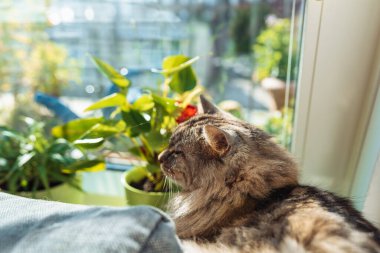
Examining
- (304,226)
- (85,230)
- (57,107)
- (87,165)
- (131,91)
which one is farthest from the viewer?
(57,107)

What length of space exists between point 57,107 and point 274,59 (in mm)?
915

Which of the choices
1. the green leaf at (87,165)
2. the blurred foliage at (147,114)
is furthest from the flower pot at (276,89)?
the green leaf at (87,165)

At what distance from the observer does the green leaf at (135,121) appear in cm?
108

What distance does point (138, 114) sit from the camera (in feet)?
3.59

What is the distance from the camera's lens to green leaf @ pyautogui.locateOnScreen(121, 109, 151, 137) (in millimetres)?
1082

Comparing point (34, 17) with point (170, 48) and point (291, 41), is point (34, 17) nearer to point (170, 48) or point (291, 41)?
point (170, 48)

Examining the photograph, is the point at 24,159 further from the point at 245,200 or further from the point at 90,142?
the point at 245,200

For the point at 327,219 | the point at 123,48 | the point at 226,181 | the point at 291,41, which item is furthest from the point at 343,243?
the point at 123,48

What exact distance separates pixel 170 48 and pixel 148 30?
113 millimetres

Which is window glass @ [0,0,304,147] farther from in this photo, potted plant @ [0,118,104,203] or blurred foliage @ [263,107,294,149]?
potted plant @ [0,118,104,203]

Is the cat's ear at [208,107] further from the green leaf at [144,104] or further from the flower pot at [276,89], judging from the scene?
the flower pot at [276,89]

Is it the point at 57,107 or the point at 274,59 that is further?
the point at 57,107

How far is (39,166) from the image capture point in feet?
4.09

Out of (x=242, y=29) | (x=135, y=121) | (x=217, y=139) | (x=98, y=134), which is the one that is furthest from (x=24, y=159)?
(x=242, y=29)
